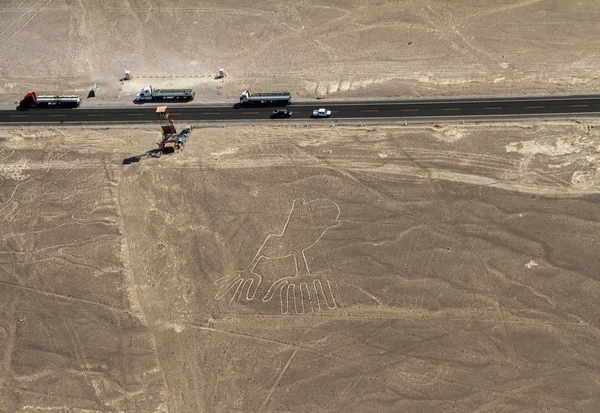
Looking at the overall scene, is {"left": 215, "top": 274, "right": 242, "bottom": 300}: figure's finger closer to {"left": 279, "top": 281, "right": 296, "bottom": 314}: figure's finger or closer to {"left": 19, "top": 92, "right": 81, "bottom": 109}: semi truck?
{"left": 279, "top": 281, "right": 296, "bottom": 314}: figure's finger

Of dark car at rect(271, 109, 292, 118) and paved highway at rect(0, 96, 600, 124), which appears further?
dark car at rect(271, 109, 292, 118)

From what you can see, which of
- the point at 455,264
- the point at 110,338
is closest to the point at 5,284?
the point at 110,338

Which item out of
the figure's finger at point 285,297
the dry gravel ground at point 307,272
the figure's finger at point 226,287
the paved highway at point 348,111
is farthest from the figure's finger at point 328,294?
the paved highway at point 348,111

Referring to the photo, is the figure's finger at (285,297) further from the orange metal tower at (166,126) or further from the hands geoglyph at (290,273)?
the orange metal tower at (166,126)

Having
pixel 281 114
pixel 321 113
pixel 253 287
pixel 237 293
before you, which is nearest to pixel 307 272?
pixel 253 287

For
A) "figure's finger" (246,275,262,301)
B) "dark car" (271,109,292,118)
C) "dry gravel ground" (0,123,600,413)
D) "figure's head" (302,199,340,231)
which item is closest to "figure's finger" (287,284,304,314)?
"dry gravel ground" (0,123,600,413)

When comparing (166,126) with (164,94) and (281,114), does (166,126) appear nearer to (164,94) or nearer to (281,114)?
(164,94)
